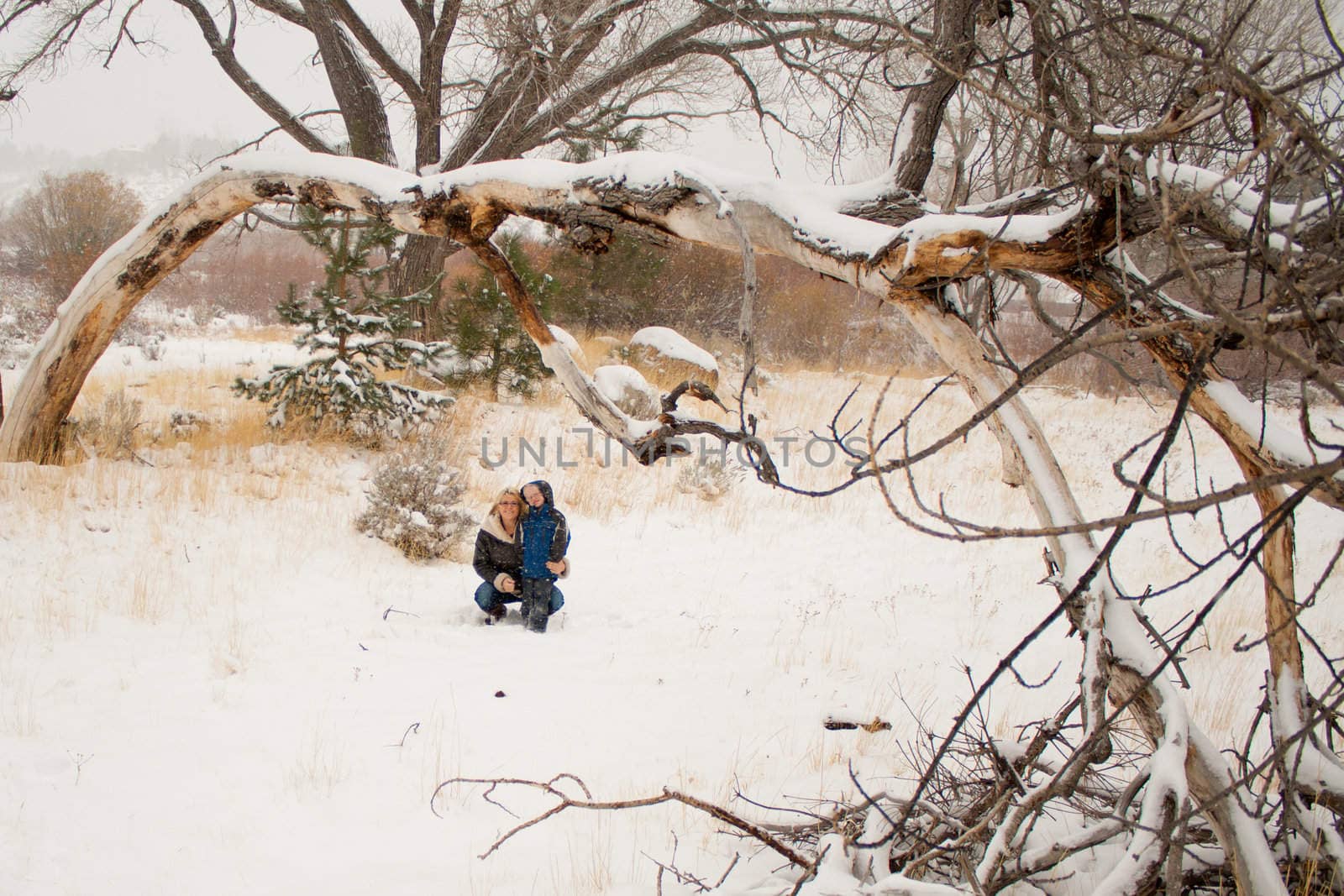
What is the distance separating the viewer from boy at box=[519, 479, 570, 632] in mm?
4457

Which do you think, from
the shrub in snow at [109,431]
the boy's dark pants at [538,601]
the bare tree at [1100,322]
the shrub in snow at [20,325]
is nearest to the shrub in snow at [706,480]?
the boy's dark pants at [538,601]

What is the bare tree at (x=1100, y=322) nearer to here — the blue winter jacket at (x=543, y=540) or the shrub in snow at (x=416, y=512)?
the blue winter jacket at (x=543, y=540)

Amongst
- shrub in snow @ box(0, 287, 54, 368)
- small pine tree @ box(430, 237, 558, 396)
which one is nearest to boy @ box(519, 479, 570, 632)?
small pine tree @ box(430, 237, 558, 396)

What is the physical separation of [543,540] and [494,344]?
5.58 m

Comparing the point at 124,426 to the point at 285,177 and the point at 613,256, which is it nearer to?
the point at 285,177

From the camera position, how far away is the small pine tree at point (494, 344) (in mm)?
9453

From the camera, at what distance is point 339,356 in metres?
6.99

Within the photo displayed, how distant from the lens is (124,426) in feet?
19.4

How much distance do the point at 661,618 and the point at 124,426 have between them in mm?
4583

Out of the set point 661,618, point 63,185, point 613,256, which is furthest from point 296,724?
point 63,185

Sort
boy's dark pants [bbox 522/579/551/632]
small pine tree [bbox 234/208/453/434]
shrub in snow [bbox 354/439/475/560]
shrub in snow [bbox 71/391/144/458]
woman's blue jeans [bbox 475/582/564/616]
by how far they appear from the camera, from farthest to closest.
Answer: small pine tree [bbox 234/208/453/434], shrub in snow [bbox 71/391/144/458], shrub in snow [bbox 354/439/475/560], woman's blue jeans [bbox 475/582/564/616], boy's dark pants [bbox 522/579/551/632]

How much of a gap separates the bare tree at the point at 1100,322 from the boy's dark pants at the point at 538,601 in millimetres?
1300

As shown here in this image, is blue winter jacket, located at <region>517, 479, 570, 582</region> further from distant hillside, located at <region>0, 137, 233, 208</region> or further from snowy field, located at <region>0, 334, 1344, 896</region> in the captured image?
distant hillside, located at <region>0, 137, 233, 208</region>

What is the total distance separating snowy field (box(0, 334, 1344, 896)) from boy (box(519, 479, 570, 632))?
19 centimetres
